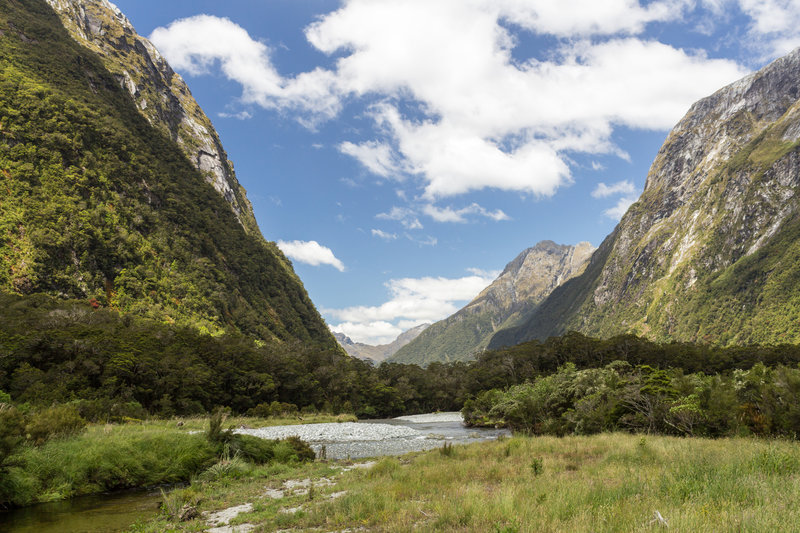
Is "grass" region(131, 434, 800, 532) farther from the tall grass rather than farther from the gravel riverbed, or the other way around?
the gravel riverbed

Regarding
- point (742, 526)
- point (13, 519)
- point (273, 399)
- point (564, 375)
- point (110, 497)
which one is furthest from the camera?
point (273, 399)

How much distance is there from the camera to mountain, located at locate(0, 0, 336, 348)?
297 feet

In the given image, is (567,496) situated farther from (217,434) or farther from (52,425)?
(52,425)

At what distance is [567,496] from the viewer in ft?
30.3

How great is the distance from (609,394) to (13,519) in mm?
33552

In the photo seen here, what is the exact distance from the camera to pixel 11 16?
476 feet

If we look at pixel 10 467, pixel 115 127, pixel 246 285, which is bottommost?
pixel 10 467

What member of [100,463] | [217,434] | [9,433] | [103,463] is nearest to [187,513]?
[9,433]

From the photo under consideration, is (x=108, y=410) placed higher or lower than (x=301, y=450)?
higher

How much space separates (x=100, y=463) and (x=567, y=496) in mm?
21595

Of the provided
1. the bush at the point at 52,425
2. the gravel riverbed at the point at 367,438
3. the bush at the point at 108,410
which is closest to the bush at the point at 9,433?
the bush at the point at 52,425

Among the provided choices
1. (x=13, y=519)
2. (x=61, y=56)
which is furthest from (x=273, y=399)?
(x=61, y=56)

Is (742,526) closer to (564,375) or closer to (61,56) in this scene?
(564,375)

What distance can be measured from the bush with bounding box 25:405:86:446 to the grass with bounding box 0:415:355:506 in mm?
483
